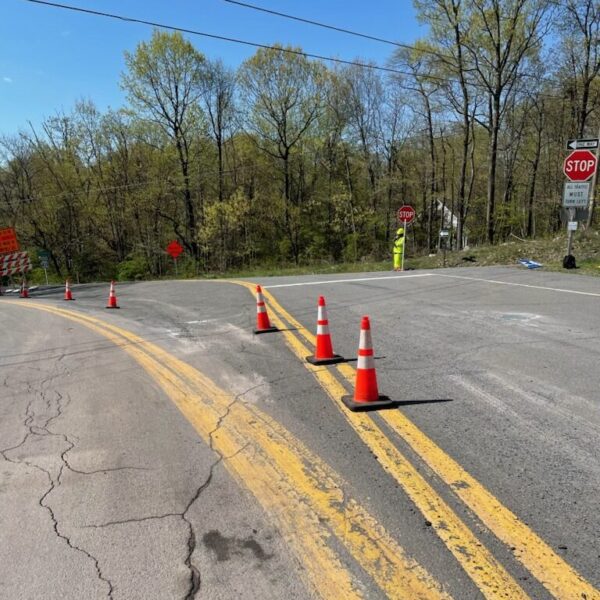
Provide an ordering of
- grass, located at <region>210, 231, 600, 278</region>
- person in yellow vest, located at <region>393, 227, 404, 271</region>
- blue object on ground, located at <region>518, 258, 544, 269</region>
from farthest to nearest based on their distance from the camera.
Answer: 1. person in yellow vest, located at <region>393, 227, 404, 271</region>
2. blue object on ground, located at <region>518, 258, 544, 269</region>
3. grass, located at <region>210, 231, 600, 278</region>

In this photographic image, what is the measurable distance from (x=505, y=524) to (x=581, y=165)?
1400 centimetres

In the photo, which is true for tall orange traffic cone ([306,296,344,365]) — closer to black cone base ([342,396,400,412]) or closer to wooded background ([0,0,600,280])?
black cone base ([342,396,400,412])

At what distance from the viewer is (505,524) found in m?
2.70

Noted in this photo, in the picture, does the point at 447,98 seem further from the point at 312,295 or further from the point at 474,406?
the point at 474,406

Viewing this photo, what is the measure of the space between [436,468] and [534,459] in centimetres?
67

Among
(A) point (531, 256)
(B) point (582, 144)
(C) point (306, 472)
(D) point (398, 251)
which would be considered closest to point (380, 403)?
(C) point (306, 472)

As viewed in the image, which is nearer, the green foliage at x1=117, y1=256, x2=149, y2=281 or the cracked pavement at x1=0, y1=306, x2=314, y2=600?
the cracked pavement at x1=0, y1=306, x2=314, y2=600

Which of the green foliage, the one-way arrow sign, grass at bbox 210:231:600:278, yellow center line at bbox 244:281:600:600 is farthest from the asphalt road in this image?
the green foliage

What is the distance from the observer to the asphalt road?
95.7 inches

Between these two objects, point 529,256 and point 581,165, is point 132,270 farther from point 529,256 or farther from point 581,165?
point 581,165

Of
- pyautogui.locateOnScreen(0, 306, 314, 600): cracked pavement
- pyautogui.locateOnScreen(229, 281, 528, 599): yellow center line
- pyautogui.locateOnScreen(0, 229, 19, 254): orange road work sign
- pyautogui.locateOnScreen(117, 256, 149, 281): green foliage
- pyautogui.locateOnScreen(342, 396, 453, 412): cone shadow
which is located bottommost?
pyautogui.locateOnScreen(117, 256, 149, 281): green foliage

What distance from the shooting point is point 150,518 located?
297 centimetres

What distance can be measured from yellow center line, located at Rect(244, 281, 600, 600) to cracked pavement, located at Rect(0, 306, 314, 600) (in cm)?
110

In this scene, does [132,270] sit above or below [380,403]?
below
